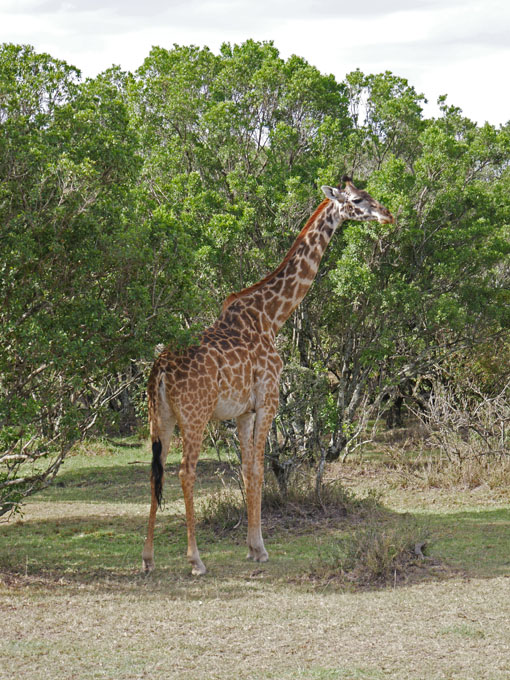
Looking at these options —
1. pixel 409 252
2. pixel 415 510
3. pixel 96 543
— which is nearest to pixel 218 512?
pixel 96 543

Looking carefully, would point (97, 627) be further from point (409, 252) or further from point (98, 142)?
point (409, 252)

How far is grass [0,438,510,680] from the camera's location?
6.29m

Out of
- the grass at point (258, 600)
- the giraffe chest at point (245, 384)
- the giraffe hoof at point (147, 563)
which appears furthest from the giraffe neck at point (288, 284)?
the giraffe hoof at point (147, 563)

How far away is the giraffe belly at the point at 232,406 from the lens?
9734 mm

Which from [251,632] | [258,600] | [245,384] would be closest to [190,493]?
[245,384]

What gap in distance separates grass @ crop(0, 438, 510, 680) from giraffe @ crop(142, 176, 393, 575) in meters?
0.84

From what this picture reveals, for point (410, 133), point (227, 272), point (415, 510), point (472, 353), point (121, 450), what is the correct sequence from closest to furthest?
point (415, 510) → point (227, 272) → point (410, 133) → point (472, 353) → point (121, 450)

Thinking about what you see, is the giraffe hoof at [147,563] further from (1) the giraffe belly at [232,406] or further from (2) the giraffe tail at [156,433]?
(1) the giraffe belly at [232,406]

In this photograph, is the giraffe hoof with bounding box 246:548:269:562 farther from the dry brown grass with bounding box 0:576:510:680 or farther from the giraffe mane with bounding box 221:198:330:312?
the giraffe mane with bounding box 221:198:330:312

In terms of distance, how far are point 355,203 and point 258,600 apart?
17.1 ft

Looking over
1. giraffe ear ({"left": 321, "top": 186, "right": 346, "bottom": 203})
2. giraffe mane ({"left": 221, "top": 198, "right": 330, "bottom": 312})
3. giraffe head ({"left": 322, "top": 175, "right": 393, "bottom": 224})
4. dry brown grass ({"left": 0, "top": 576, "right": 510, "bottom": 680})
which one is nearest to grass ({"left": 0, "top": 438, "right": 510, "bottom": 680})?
dry brown grass ({"left": 0, "top": 576, "right": 510, "bottom": 680})

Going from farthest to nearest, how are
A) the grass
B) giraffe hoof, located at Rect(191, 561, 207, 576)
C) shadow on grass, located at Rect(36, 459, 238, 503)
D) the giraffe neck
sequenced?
shadow on grass, located at Rect(36, 459, 238, 503) < the giraffe neck < giraffe hoof, located at Rect(191, 561, 207, 576) < the grass

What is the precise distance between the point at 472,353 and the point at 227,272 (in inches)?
276

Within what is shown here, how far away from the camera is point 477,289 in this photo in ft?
50.5
